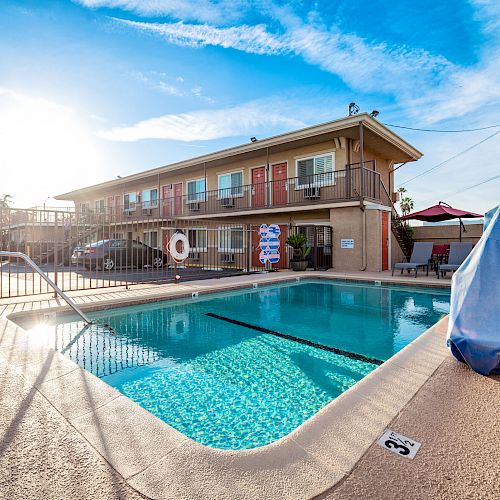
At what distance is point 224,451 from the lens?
1.69m

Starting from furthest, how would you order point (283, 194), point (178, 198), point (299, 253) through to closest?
point (178, 198)
point (283, 194)
point (299, 253)

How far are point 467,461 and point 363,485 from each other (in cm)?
64

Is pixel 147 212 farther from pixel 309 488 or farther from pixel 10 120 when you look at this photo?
pixel 309 488

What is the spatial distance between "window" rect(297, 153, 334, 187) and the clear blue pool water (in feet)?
24.4

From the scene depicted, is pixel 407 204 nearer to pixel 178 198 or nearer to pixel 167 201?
pixel 178 198

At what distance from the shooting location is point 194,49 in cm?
1059

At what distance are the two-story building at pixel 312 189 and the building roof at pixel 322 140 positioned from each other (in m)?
0.04

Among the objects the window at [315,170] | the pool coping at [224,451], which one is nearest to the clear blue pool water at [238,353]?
the pool coping at [224,451]

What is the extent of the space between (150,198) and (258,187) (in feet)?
32.5

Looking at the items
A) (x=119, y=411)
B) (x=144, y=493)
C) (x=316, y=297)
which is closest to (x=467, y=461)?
(x=144, y=493)

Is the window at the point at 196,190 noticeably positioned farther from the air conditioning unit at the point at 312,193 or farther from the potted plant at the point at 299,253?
the potted plant at the point at 299,253

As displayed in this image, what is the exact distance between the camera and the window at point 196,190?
18.9m

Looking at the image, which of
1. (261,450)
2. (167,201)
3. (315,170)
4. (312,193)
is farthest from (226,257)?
(261,450)

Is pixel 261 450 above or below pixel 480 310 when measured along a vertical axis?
below
